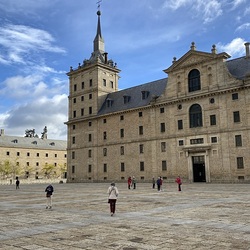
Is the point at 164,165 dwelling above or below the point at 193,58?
below

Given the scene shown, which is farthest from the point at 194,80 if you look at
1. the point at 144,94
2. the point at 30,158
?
the point at 30,158

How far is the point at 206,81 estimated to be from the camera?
43281 millimetres

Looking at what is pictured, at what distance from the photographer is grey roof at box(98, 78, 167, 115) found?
51688mm

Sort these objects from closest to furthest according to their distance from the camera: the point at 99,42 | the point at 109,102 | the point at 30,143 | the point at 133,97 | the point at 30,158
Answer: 1. the point at 133,97
2. the point at 109,102
3. the point at 99,42
4. the point at 30,158
5. the point at 30,143

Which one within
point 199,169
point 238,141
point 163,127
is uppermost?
point 163,127

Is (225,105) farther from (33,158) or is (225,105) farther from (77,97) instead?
(33,158)

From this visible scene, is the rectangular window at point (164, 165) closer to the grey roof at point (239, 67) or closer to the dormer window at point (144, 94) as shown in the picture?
the dormer window at point (144, 94)

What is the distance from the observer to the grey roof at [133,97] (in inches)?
2035

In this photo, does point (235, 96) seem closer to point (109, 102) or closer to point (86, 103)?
point (109, 102)

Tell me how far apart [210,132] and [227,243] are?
35.7m

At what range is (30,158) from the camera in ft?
303

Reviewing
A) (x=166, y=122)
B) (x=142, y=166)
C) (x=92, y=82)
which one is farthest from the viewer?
(x=92, y=82)

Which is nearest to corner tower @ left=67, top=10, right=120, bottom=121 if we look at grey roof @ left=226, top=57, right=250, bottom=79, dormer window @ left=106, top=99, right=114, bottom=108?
dormer window @ left=106, top=99, right=114, bottom=108

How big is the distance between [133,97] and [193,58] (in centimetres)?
1418
